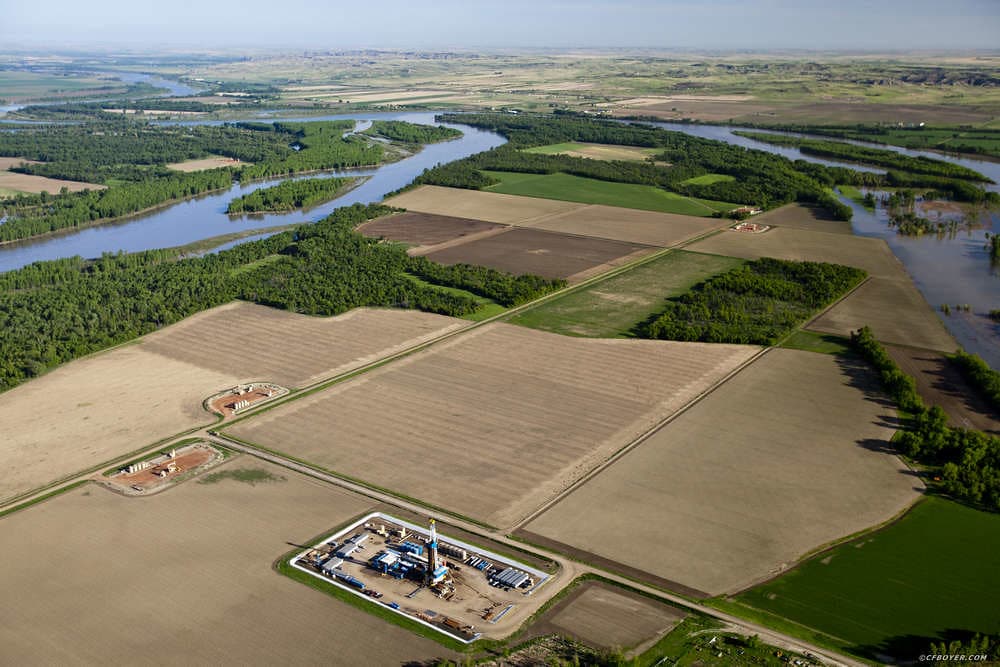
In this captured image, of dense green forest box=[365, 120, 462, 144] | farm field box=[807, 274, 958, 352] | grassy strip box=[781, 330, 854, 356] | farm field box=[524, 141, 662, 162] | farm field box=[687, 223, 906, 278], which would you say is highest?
dense green forest box=[365, 120, 462, 144]

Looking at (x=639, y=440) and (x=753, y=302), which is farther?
(x=753, y=302)

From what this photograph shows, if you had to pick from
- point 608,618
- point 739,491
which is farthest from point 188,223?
point 608,618

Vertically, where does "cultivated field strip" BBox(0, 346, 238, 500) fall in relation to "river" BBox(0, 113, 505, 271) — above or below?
below

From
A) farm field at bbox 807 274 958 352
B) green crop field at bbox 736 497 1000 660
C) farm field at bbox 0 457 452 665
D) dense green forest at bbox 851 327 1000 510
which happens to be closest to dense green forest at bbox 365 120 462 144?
farm field at bbox 807 274 958 352

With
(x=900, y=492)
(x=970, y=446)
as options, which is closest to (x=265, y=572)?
(x=900, y=492)

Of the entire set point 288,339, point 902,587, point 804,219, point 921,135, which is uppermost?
point 921,135

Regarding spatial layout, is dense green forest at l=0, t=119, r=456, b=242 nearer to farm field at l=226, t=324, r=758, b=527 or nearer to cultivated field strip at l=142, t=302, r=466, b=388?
cultivated field strip at l=142, t=302, r=466, b=388

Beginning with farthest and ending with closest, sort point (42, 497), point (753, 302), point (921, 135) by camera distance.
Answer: point (921, 135) → point (753, 302) → point (42, 497)

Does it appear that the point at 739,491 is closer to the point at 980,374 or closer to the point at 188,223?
the point at 980,374

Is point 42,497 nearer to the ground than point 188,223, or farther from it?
nearer to the ground
